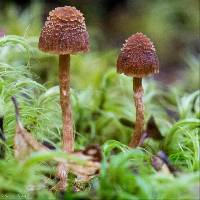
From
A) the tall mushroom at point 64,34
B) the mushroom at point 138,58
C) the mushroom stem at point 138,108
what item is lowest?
the mushroom stem at point 138,108

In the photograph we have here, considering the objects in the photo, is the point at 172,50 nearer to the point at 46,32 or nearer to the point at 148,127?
the point at 148,127

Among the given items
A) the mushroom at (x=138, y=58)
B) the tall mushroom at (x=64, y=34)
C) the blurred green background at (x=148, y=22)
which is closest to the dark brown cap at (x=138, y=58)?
the mushroom at (x=138, y=58)

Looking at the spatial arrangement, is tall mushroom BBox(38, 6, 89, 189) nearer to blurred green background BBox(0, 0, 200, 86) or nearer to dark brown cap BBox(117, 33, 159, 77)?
dark brown cap BBox(117, 33, 159, 77)

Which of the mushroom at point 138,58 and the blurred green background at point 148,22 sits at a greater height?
the blurred green background at point 148,22

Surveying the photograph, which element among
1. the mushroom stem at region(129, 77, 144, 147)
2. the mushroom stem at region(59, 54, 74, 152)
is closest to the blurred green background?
the mushroom stem at region(129, 77, 144, 147)

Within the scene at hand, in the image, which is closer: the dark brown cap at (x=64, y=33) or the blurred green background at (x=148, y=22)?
the dark brown cap at (x=64, y=33)

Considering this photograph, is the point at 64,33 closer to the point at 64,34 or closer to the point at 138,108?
the point at 64,34

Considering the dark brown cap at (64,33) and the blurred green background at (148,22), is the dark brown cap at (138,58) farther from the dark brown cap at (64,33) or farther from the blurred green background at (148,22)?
the blurred green background at (148,22)

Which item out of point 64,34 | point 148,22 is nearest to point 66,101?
point 64,34
